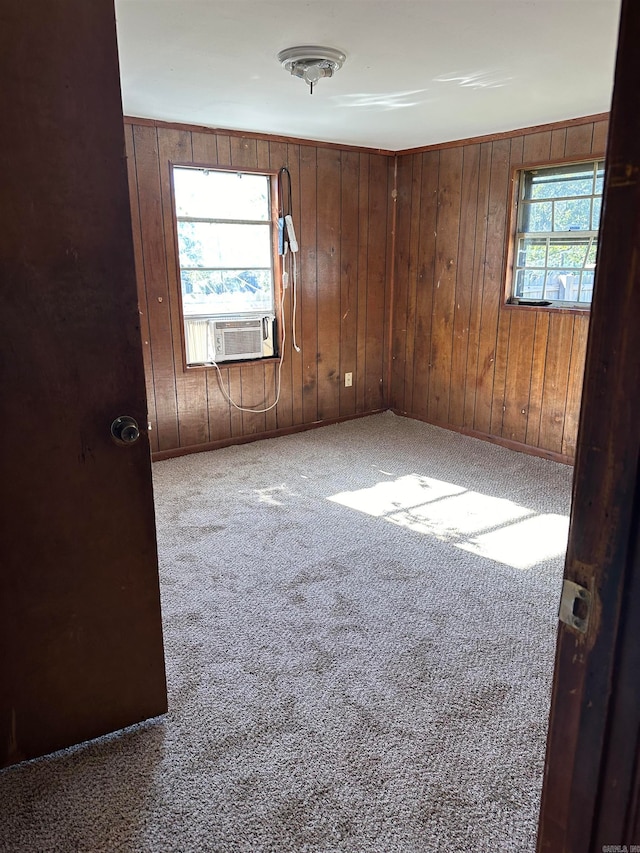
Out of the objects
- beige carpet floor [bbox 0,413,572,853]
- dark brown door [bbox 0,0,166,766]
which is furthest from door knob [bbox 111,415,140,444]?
beige carpet floor [bbox 0,413,572,853]

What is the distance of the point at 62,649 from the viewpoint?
166cm

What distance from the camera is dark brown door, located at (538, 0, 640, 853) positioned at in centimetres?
60

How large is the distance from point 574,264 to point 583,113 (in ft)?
2.83

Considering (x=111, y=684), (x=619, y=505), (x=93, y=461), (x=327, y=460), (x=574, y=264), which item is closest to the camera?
(x=619, y=505)

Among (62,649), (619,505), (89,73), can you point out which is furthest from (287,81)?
(619,505)

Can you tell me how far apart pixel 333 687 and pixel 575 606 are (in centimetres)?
145

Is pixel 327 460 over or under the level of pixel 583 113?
under

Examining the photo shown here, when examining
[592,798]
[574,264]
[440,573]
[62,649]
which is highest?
[574,264]

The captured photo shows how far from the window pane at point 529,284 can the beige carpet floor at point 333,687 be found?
139 centimetres

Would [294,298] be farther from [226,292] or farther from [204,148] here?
[204,148]

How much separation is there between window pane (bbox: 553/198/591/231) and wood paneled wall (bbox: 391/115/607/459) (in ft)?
0.92

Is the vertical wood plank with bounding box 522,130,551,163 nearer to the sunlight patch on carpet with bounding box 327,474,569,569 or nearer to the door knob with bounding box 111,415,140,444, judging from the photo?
the sunlight patch on carpet with bounding box 327,474,569,569

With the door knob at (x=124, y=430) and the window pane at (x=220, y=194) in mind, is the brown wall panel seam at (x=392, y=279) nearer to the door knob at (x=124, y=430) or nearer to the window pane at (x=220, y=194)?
the window pane at (x=220, y=194)

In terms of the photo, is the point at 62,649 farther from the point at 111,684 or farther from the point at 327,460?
the point at 327,460
